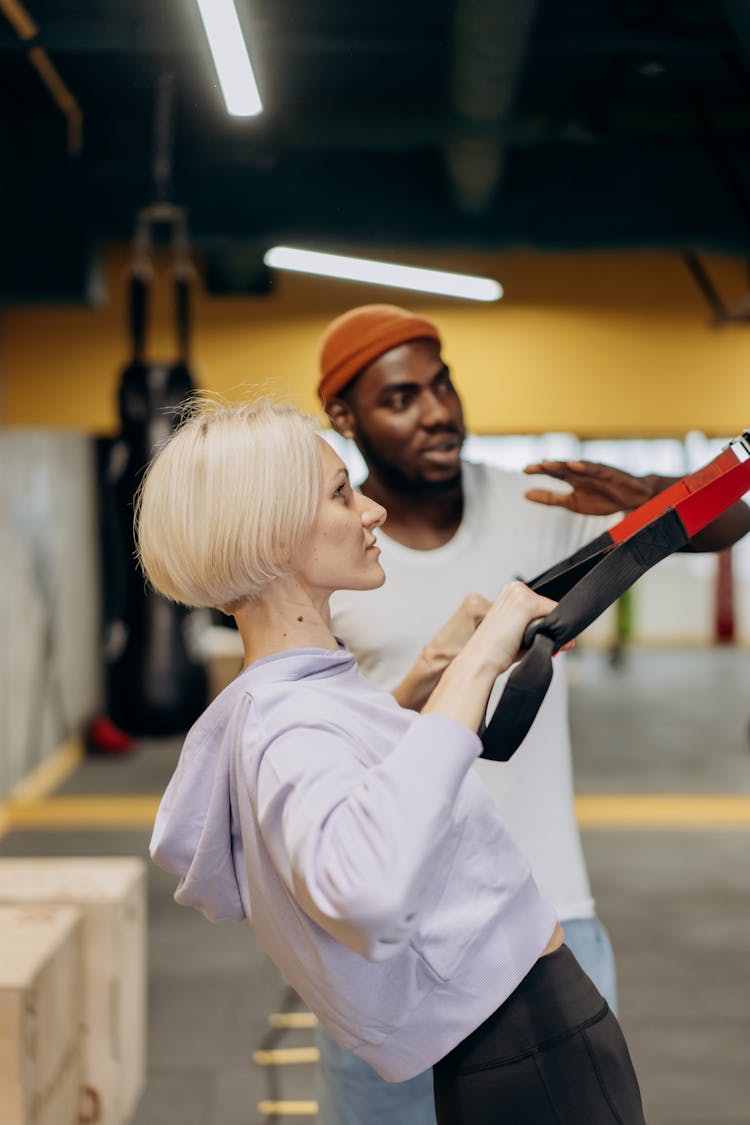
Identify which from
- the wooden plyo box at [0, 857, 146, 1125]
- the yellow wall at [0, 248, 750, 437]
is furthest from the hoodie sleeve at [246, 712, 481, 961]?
the yellow wall at [0, 248, 750, 437]

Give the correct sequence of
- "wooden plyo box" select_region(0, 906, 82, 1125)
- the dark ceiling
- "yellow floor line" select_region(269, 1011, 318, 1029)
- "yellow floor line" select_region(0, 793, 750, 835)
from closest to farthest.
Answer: "wooden plyo box" select_region(0, 906, 82, 1125) < "yellow floor line" select_region(269, 1011, 318, 1029) < the dark ceiling < "yellow floor line" select_region(0, 793, 750, 835)

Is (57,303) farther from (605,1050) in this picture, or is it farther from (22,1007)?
(605,1050)

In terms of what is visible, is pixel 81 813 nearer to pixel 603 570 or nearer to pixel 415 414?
pixel 415 414

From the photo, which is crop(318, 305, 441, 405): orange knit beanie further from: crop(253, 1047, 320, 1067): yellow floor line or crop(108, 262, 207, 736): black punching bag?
crop(253, 1047, 320, 1067): yellow floor line

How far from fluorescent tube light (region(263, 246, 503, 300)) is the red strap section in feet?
11.3

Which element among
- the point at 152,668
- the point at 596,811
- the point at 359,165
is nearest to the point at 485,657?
the point at 152,668

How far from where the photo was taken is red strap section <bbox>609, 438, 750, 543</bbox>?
117 cm

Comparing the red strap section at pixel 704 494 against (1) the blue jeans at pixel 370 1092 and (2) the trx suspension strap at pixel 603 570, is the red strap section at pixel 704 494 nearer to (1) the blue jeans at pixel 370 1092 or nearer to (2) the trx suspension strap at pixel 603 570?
(2) the trx suspension strap at pixel 603 570

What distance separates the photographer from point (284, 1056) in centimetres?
353

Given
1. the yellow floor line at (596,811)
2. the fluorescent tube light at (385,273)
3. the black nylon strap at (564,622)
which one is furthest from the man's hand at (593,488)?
the yellow floor line at (596,811)

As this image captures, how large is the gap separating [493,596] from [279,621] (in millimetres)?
634

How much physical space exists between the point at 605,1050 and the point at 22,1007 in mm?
1591

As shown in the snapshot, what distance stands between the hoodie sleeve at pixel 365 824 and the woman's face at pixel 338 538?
194 mm

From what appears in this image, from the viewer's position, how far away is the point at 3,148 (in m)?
4.39
